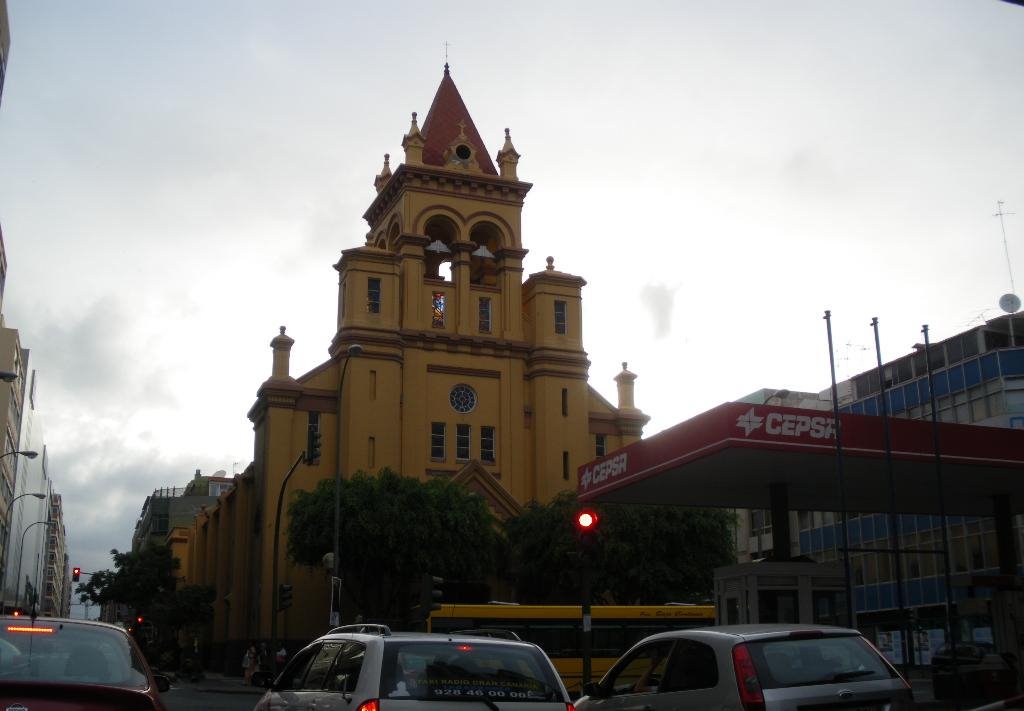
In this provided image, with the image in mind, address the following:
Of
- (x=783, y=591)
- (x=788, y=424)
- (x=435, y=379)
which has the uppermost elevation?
(x=435, y=379)

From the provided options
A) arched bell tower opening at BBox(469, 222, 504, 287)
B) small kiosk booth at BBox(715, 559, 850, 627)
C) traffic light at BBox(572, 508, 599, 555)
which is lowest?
small kiosk booth at BBox(715, 559, 850, 627)

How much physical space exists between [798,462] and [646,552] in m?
22.1

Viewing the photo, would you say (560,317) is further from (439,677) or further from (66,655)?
(66,655)

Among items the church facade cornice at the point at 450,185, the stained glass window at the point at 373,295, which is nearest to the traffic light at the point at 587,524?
the stained glass window at the point at 373,295

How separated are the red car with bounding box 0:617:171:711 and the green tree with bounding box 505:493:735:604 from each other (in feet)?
110

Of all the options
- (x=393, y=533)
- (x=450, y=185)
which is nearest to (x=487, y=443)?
(x=393, y=533)

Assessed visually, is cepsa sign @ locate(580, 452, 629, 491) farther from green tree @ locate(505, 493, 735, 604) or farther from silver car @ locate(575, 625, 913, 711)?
green tree @ locate(505, 493, 735, 604)

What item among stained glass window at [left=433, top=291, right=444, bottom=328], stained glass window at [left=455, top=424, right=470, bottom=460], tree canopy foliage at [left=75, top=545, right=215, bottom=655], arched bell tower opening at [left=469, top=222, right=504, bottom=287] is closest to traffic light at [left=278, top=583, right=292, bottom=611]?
stained glass window at [left=455, top=424, right=470, bottom=460]

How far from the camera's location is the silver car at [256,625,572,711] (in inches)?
309

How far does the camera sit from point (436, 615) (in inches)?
1208

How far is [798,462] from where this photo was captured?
2044cm

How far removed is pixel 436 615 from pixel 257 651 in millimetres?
16656

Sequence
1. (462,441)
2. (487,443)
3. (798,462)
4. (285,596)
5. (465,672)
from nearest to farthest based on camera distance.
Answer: (465,672), (798,462), (285,596), (462,441), (487,443)

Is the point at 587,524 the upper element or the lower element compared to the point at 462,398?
lower
